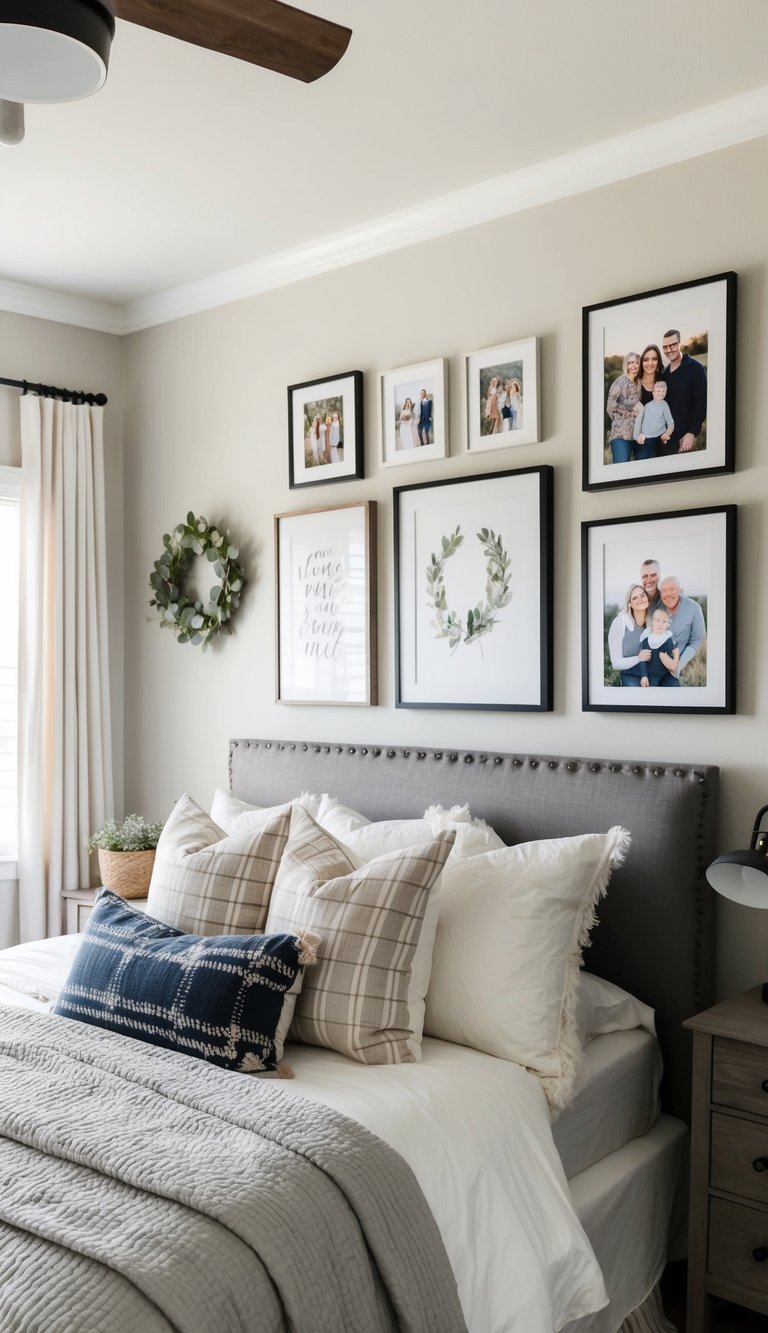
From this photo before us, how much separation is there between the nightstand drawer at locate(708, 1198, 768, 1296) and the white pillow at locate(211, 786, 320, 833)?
1.38 m

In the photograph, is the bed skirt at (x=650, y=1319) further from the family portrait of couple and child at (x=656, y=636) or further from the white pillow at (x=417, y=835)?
the family portrait of couple and child at (x=656, y=636)

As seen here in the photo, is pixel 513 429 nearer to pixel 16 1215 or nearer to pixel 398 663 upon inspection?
pixel 398 663

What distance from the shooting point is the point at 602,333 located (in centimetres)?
289

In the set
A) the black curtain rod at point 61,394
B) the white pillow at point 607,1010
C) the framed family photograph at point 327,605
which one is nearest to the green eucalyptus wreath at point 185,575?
the framed family photograph at point 327,605

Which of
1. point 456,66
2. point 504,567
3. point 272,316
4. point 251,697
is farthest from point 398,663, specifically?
point 456,66

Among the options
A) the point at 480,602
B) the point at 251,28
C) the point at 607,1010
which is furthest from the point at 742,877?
the point at 251,28

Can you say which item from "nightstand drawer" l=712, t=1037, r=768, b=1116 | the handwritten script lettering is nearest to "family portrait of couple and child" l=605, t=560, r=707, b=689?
"nightstand drawer" l=712, t=1037, r=768, b=1116

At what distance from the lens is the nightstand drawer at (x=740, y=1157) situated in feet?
7.36

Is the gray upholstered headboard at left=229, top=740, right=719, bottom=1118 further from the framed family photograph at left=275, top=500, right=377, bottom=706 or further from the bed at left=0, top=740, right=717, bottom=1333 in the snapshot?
the framed family photograph at left=275, top=500, right=377, bottom=706

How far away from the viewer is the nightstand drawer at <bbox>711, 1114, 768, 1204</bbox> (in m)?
2.24

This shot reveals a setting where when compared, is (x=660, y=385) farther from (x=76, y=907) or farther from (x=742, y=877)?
(x=76, y=907)

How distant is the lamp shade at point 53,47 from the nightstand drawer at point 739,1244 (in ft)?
7.68

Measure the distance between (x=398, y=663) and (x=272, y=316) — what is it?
1.31 m

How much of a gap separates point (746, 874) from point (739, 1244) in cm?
74
